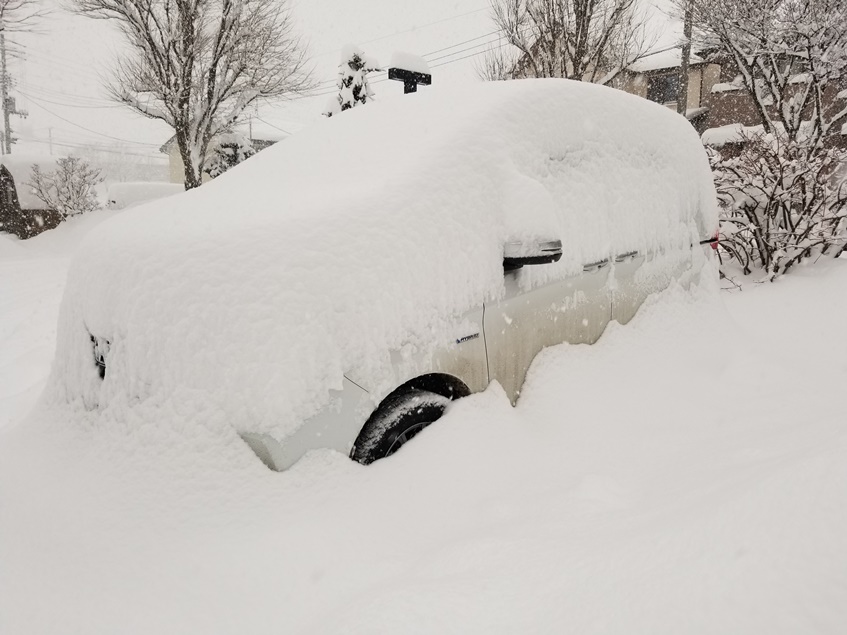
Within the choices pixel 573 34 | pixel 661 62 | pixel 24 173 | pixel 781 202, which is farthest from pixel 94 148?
pixel 781 202

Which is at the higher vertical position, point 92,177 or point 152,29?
point 152,29

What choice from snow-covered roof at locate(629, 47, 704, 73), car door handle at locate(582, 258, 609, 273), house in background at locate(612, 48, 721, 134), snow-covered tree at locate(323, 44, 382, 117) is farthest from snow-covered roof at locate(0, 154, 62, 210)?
snow-covered roof at locate(629, 47, 704, 73)

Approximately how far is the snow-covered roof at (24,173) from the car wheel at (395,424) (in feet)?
68.8

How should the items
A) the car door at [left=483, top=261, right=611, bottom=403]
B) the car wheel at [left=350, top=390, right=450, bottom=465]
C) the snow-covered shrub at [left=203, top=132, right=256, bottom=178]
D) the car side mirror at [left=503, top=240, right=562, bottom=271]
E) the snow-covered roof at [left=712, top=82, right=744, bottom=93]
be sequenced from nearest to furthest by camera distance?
the car wheel at [left=350, top=390, right=450, bottom=465] → the car side mirror at [left=503, top=240, right=562, bottom=271] → the car door at [left=483, top=261, right=611, bottom=403] → the snow-covered roof at [left=712, top=82, right=744, bottom=93] → the snow-covered shrub at [left=203, top=132, right=256, bottom=178]

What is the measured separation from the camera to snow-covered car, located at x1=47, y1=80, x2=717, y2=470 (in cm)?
183

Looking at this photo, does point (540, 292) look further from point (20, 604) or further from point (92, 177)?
point (92, 177)

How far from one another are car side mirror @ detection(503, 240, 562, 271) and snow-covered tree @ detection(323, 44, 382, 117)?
14.8m

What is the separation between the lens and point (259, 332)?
1791 mm

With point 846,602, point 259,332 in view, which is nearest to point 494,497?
point 259,332

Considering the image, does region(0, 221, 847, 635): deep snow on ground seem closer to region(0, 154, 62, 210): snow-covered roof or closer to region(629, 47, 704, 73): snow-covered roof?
region(0, 154, 62, 210): snow-covered roof

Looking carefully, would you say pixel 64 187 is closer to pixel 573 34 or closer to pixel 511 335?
pixel 573 34

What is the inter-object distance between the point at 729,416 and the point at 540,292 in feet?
4.04

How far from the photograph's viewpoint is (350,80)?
1588 centimetres

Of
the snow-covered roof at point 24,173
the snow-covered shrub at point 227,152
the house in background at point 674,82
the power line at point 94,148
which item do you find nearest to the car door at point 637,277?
the snow-covered shrub at point 227,152
